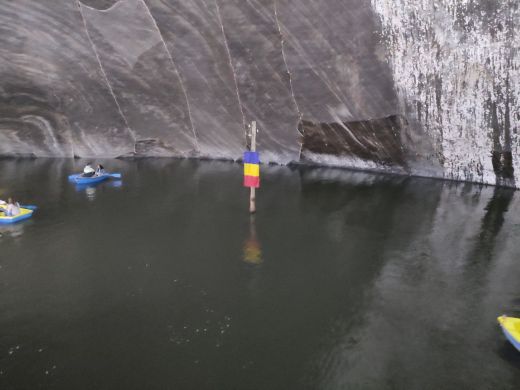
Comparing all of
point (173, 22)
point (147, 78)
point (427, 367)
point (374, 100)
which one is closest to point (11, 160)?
point (147, 78)

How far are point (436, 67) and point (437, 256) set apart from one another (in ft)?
29.2

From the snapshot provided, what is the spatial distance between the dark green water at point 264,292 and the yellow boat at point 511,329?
10.6 inches

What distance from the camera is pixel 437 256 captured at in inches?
446

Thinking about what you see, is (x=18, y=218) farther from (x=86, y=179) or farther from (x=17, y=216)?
(x=86, y=179)

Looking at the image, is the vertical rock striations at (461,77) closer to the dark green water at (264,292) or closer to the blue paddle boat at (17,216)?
the dark green water at (264,292)

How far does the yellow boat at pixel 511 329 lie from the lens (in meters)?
7.22

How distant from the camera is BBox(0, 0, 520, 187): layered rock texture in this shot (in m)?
16.8

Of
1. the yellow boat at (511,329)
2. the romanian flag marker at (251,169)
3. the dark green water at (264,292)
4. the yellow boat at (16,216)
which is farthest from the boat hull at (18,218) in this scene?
the yellow boat at (511,329)

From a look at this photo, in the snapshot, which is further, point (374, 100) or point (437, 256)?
point (374, 100)

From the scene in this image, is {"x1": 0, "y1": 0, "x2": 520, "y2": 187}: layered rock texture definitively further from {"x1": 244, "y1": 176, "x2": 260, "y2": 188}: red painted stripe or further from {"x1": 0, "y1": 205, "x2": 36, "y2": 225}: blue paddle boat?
{"x1": 0, "y1": 205, "x2": 36, "y2": 225}: blue paddle boat

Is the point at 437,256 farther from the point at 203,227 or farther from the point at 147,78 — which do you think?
the point at 147,78

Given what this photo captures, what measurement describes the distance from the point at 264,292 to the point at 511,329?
447cm

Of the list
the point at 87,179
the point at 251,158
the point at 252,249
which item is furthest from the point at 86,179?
the point at 252,249

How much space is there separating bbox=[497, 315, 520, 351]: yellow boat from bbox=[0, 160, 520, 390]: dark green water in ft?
0.88
